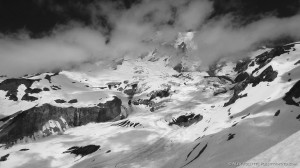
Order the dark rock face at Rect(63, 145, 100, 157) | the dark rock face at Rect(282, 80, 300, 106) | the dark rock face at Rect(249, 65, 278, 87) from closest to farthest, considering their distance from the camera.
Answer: the dark rock face at Rect(282, 80, 300, 106)
the dark rock face at Rect(249, 65, 278, 87)
the dark rock face at Rect(63, 145, 100, 157)

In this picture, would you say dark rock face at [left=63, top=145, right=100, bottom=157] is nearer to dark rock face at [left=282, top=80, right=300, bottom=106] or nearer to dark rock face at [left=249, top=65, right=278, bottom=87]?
dark rock face at [left=249, top=65, right=278, bottom=87]

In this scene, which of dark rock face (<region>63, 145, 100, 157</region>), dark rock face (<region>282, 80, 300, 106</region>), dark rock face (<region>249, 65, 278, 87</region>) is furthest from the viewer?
dark rock face (<region>63, 145, 100, 157</region>)

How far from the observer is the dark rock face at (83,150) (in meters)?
179

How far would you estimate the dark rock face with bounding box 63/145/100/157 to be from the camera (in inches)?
7046

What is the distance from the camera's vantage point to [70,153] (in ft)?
599

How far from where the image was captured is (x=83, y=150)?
598 feet

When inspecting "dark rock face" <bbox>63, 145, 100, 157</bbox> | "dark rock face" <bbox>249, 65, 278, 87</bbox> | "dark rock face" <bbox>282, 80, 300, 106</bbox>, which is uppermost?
"dark rock face" <bbox>249, 65, 278, 87</bbox>

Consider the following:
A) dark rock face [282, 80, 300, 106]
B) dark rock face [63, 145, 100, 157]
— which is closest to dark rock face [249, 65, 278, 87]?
dark rock face [282, 80, 300, 106]

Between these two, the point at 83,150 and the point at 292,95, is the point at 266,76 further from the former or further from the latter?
the point at 83,150

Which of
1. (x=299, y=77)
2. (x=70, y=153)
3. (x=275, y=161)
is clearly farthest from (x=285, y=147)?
(x=70, y=153)

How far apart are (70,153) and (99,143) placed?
15795 millimetres

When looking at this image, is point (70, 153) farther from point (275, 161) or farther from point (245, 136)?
point (275, 161)

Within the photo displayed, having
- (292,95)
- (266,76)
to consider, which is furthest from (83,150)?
(292,95)

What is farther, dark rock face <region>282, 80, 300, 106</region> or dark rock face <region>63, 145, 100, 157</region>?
dark rock face <region>63, 145, 100, 157</region>
